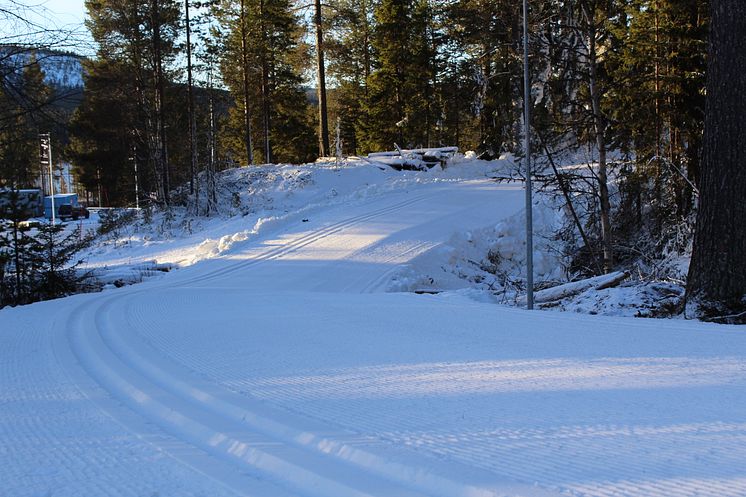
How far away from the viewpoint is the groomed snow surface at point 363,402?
114 inches

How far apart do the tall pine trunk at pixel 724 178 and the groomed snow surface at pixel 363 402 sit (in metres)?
1.09

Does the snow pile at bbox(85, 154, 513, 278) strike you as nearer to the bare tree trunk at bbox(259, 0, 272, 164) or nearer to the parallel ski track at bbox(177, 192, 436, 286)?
the parallel ski track at bbox(177, 192, 436, 286)

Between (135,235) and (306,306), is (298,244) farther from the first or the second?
(135,235)

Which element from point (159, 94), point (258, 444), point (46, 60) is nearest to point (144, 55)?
point (159, 94)

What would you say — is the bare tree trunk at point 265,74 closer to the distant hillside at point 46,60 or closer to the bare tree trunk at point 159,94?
the bare tree trunk at point 159,94

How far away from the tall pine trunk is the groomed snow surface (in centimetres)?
109

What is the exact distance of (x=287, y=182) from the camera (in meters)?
25.7

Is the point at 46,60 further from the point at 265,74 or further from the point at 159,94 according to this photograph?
the point at 265,74

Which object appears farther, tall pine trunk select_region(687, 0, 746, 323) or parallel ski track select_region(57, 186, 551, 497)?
tall pine trunk select_region(687, 0, 746, 323)

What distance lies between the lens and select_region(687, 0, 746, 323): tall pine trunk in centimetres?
744

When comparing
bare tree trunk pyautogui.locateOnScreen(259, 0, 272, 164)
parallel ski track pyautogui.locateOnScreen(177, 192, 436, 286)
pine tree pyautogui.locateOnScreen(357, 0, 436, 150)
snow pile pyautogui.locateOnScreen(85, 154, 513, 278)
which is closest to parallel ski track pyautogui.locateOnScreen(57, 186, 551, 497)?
parallel ski track pyautogui.locateOnScreen(177, 192, 436, 286)

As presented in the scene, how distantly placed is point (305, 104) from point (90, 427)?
40048 millimetres

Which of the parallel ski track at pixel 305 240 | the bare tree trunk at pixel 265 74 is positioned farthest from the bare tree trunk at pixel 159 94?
the parallel ski track at pixel 305 240

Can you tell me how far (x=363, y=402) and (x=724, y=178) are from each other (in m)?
6.18
